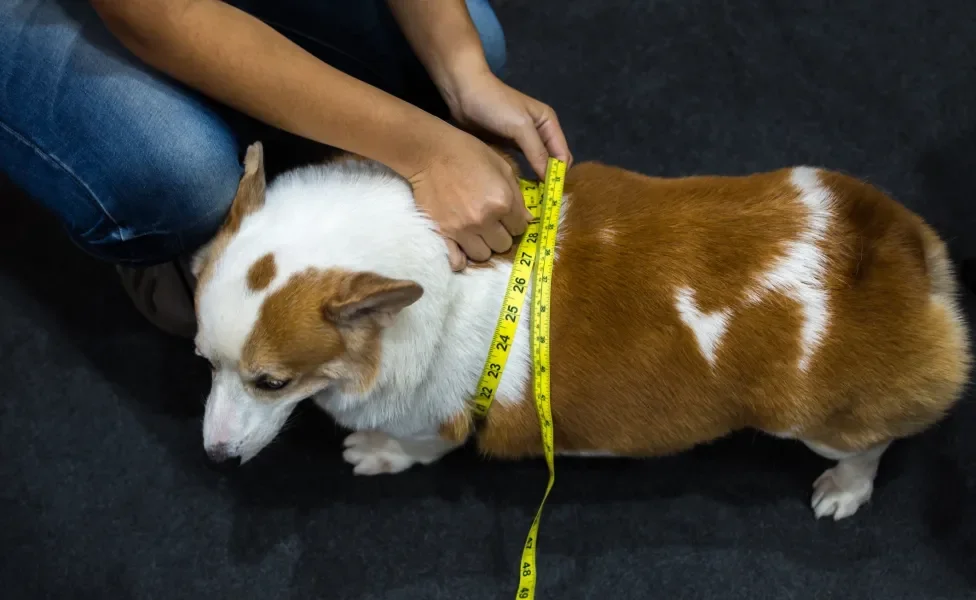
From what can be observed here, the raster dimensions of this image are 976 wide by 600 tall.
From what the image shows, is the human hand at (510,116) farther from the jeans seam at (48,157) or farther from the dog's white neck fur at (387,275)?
the jeans seam at (48,157)

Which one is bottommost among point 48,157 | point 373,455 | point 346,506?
point 346,506

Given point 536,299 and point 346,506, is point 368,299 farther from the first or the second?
point 346,506

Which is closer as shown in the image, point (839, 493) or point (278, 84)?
point (278, 84)

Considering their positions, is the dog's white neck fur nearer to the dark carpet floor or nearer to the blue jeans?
the blue jeans

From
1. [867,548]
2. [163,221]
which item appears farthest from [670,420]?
[163,221]

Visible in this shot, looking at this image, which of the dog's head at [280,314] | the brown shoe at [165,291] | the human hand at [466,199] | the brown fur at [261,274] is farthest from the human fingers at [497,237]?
the brown shoe at [165,291]

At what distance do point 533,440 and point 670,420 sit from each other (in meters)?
0.27

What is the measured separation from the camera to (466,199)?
1220 mm

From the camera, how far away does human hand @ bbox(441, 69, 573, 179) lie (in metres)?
1.41

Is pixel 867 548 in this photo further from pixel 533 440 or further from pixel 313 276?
pixel 313 276

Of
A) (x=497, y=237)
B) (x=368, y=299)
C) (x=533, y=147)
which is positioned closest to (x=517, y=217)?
(x=497, y=237)

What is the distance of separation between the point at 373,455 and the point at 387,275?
0.77 meters

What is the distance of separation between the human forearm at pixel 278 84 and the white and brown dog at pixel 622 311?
67 mm

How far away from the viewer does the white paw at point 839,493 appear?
1719 mm
